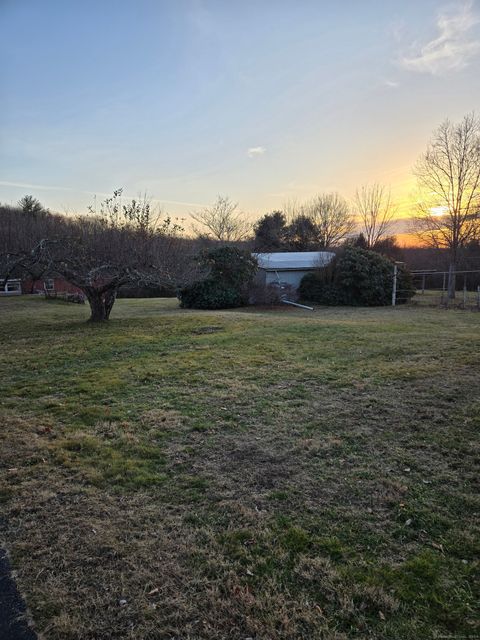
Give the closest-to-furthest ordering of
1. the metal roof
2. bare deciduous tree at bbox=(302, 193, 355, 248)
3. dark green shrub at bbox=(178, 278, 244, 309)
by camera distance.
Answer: dark green shrub at bbox=(178, 278, 244, 309), the metal roof, bare deciduous tree at bbox=(302, 193, 355, 248)

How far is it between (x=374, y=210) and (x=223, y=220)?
15.3 m

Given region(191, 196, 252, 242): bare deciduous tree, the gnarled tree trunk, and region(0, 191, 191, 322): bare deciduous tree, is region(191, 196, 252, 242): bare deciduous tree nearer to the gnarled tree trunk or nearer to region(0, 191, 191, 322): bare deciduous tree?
region(0, 191, 191, 322): bare deciduous tree

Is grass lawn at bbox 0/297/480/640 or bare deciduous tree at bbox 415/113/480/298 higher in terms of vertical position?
bare deciduous tree at bbox 415/113/480/298

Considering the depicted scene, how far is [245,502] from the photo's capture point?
248cm

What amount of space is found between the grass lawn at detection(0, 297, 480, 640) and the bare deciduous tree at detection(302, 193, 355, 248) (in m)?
33.0

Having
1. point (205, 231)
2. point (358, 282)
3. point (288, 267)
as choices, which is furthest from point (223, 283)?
point (205, 231)

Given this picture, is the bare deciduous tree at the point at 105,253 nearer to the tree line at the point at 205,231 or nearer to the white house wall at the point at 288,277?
the tree line at the point at 205,231

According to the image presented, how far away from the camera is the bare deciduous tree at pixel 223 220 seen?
1543 inches

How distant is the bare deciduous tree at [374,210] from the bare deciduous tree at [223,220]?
11.5 meters

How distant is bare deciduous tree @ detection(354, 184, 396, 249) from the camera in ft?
113

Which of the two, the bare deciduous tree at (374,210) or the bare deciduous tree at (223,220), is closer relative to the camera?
the bare deciduous tree at (374,210)

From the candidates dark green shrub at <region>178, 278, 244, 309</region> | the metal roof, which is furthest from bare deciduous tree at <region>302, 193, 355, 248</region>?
dark green shrub at <region>178, 278, 244, 309</region>

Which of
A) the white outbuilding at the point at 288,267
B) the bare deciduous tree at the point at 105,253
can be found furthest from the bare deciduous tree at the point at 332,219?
the bare deciduous tree at the point at 105,253

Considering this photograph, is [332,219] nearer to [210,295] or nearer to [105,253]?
[210,295]
